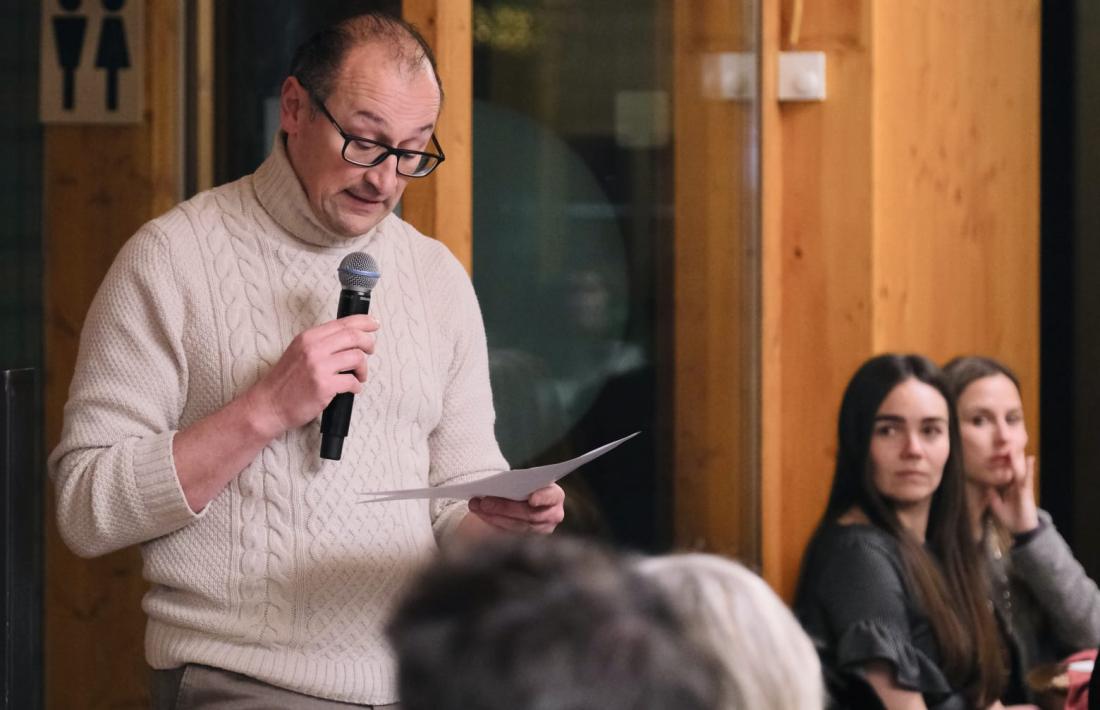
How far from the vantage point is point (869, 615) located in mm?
3172

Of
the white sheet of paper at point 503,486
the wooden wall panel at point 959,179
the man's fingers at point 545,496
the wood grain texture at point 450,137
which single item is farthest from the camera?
the wooden wall panel at point 959,179

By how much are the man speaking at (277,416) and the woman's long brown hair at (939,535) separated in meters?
1.57

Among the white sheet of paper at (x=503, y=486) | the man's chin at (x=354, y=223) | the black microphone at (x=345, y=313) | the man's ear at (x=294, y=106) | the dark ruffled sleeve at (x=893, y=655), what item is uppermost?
the man's ear at (x=294, y=106)

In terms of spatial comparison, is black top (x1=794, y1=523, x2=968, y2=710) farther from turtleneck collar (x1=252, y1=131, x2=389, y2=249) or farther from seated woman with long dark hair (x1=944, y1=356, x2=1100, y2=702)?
turtleneck collar (x1=252, y1=131, x2=389, y2=249)

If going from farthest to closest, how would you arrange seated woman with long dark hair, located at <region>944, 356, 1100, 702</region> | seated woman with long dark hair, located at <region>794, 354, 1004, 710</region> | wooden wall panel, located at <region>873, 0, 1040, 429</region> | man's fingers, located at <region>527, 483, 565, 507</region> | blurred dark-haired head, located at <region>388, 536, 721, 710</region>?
1. wooden wall panel, located at <region>873, 0, 1040, 429</region>
2. seated woman with long dark hair, located at <region>944, 356, 1100, 702</region>
3. seated woman with long dark hair, located at <region>794, 354, 1004, 710</region>
4. man's fingers, located at <region>527, 483, 565, 507</region>
5. blurred dark-haired head, located at <region>388, 536, 721, 710</region>

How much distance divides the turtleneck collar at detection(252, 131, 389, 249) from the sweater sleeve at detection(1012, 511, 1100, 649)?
2.29 metres

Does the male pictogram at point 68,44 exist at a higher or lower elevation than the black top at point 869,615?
higher

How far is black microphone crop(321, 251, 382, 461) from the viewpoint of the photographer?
5.95 ft

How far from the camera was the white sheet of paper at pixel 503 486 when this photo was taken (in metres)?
1.64

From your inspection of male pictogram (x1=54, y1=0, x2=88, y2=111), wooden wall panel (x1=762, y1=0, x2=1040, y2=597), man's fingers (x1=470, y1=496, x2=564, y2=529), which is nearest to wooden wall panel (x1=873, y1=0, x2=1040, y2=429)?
wooden wall panel (x1=762, y1=0, x2=1040, y2=597)

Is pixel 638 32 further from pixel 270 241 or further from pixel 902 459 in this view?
pixel 270 241

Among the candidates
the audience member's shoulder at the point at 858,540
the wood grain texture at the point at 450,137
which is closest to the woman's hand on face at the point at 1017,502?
the audience member's shoulder at the point at 858,540

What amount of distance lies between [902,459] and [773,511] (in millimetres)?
772

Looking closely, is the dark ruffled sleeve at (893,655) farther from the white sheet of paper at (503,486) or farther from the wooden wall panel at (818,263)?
the white sheet of paper at (503,486)
